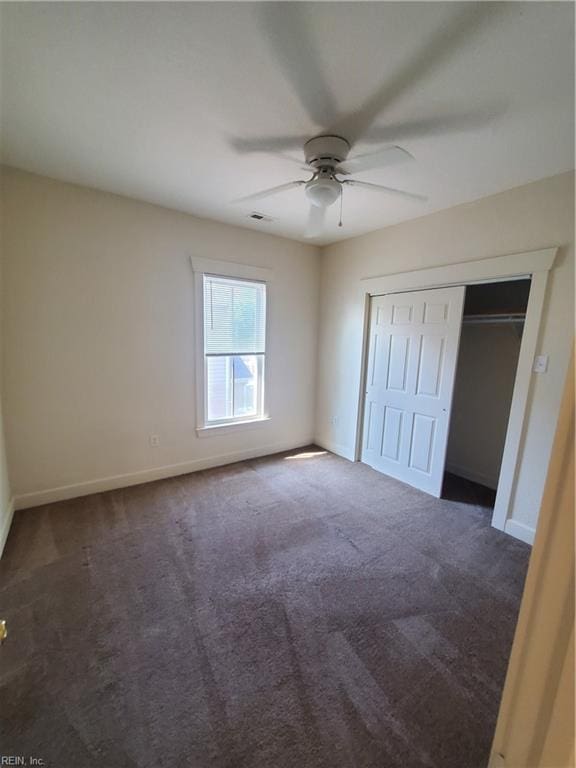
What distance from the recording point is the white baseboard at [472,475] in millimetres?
3328

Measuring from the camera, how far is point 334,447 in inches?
163

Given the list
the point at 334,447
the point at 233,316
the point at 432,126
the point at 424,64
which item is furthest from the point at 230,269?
the point at 334,447

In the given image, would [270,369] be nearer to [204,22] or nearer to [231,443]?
[231,443]

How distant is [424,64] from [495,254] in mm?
1639

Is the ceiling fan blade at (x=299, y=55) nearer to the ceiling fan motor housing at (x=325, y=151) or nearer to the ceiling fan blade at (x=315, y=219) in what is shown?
the ceiling fan motor housing at (x=325, y=151)

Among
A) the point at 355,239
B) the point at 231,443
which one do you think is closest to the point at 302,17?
the point at 355,239

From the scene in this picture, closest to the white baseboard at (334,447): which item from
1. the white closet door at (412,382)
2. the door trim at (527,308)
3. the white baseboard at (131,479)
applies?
the white closet door at (412,382)

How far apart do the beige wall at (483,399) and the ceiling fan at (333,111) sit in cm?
216

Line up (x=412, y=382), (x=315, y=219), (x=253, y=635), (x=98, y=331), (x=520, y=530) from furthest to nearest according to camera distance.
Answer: (x=412, y=382), (x=98, y=331), (x=520, y=530), (x=315, y=219), (x=253, y=635)

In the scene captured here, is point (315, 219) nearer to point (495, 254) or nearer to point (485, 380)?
point (495, 254)

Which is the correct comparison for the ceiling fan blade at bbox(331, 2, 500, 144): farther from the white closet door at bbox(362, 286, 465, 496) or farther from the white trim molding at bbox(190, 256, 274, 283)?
the white trim molding at bbox(190, 256, 274, 283)

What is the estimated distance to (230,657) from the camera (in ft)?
4.92

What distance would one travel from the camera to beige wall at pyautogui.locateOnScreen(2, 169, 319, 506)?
97.1 inches

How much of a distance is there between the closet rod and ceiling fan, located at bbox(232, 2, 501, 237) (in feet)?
5.65
